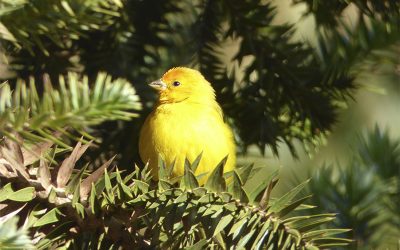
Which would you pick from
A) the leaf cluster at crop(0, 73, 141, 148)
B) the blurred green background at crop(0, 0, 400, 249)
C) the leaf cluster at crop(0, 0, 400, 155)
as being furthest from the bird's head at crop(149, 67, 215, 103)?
the leaf cluster at crop(0, 73, 141, 148)

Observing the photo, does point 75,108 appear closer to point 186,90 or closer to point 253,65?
point 253,65

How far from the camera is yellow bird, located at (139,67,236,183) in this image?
2.22m

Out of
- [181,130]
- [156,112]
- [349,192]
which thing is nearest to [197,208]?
[349,192]

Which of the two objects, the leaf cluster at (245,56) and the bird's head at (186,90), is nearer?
the leaf cluster at (245,56)

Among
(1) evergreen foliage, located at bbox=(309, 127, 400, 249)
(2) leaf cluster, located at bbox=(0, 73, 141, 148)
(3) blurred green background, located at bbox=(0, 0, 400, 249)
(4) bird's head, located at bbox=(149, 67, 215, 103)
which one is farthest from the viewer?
(4) bird's head, located at bbox=(149, 67, 215, 103)

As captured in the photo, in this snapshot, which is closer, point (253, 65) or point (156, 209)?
point (156, 209)

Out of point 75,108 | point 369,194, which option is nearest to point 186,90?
point 369,194

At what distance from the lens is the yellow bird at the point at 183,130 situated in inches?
87.5

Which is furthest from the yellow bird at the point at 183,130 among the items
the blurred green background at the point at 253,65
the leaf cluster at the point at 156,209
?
the leaf cluster at the point at 156,209

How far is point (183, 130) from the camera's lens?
2.50m

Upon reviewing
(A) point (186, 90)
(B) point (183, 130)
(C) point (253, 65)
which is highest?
(C) point (253, 65)

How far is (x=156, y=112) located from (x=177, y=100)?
626 millimetres

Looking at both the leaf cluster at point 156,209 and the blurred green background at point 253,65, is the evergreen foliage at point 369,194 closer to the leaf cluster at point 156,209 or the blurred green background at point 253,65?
the blurred green background at point 253,65

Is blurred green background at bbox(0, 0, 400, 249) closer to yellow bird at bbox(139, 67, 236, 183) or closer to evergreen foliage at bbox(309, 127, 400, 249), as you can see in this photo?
evergreen foliage at bbox(309, 127, 400, 249)
